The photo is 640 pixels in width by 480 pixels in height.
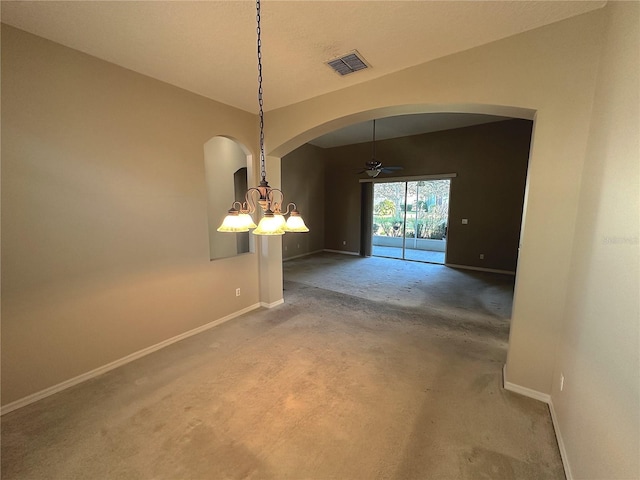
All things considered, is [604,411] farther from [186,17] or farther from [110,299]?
[110,299]

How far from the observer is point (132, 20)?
178cm

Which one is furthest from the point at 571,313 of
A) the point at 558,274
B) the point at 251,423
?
the point at 251,423

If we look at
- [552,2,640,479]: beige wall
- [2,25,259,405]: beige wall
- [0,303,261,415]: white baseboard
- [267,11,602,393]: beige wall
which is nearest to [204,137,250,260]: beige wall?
[2,25,259,405]: beige wall

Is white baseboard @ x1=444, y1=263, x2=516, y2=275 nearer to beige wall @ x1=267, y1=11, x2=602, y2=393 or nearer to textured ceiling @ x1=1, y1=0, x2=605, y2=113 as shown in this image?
beige wall @ x1=267, y1=11, x2=602, y2=393

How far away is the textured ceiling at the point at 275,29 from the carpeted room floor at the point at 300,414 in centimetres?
282

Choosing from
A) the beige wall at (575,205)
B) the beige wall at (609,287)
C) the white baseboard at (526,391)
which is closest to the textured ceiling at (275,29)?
the beige wall at (575,205)

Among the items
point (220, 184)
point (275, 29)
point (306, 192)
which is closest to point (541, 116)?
point (275, 29)

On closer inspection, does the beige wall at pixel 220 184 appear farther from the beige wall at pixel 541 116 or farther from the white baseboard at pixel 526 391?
the white baseboard at pixel 526 391

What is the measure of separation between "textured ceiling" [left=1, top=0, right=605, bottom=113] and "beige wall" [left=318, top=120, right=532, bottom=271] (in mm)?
4707

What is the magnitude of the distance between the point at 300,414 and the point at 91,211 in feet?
8.08

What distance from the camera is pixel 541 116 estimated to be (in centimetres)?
186

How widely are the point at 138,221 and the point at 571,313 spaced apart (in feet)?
12.1

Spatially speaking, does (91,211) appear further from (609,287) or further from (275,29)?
(609,287)

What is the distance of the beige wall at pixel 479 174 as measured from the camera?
5.66 meters
